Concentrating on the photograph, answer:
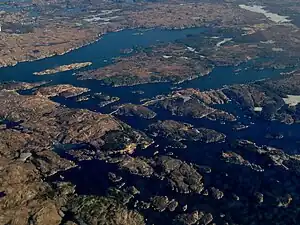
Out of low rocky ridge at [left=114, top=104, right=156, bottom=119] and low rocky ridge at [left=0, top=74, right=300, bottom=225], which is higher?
low rocky ridge at [left=0, top=74, right=300, bottom=225]

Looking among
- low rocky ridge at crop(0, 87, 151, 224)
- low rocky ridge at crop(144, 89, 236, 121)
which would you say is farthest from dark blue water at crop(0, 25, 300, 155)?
low rocky ridge at crop(0, 87, 151, 224)

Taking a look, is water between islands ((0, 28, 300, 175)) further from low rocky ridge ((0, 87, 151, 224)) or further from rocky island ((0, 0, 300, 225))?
low rocky ridge ((0, 87, 151, 224))

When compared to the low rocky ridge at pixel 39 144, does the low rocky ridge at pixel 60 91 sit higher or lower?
lower

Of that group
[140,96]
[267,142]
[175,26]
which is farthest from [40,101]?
[175,26]

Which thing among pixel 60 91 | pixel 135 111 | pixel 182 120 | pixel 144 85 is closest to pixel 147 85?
pixel 144 85

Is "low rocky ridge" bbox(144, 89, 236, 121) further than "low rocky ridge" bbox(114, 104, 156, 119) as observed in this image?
Yes

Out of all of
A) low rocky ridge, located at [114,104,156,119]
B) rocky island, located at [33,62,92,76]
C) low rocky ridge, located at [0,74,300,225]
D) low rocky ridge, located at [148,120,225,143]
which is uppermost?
low rocky ridge, located at [0,74,300,225]

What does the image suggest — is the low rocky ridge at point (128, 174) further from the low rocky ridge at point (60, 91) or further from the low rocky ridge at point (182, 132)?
the low rocky ridge at point (60, 91)

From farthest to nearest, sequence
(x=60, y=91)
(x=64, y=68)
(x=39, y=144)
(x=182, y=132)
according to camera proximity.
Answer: (x=64, y=68) < (x=60, y=91) < (x=182, y=132) < (x=39, y=144)

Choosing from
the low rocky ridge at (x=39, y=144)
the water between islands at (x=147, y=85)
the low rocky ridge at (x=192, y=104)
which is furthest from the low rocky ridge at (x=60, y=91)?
the low rocky ridge at (x=192, y=104)

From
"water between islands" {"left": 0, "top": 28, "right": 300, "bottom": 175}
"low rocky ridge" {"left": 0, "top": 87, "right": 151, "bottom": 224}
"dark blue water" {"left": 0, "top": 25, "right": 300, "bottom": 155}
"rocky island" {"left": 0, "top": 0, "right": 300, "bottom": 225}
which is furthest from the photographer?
"dark blue water" {"left": 0, "top": 25, "right": 300, "bottom": 155}

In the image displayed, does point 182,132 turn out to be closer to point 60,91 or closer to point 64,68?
point 60,91
